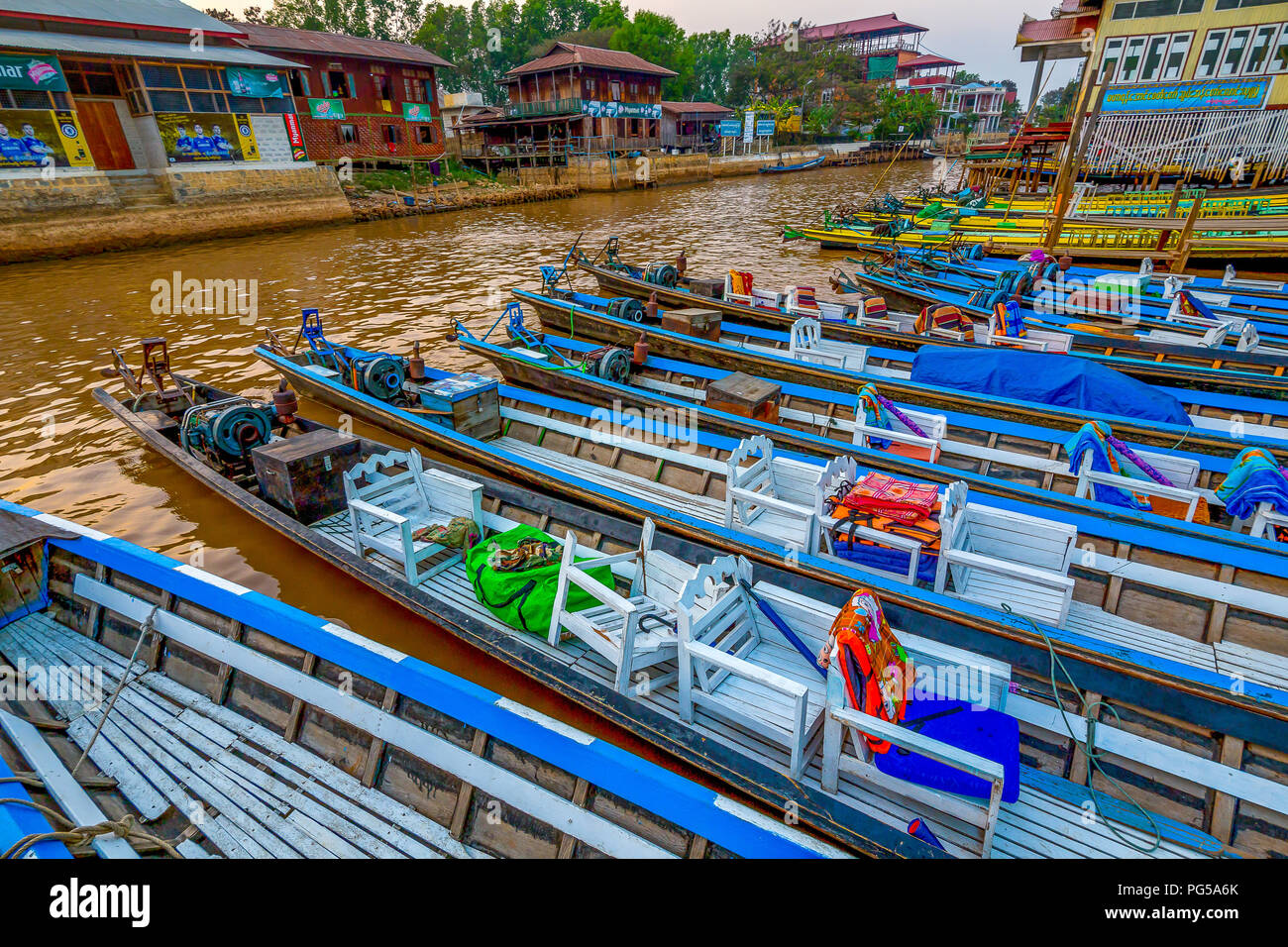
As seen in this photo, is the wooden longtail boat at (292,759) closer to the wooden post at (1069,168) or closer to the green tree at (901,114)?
the wooden post at (1069,168)

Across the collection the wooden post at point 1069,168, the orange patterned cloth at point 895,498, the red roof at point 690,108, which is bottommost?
the orange patterned cloth at point 895,498

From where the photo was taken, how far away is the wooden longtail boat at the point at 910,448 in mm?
5570

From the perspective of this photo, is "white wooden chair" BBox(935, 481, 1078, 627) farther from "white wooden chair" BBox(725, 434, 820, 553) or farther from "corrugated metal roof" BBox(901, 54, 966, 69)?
"corrugated metal roof" BBox(901, 54, 966, 69)

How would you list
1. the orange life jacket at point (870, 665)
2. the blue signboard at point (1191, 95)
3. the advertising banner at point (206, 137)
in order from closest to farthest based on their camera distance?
1. the orange life jacket at point (870, 665)
2. the blue signboard at point (1191, 95)
3. the advertising banner at point (206, 137)

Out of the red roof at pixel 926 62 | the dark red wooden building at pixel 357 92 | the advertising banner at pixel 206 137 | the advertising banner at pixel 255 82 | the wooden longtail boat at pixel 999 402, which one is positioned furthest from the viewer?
the red roof at pixel 926 62

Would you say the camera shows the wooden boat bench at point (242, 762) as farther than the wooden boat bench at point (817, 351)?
No

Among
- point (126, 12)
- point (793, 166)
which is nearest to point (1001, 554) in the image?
point (126, 12)

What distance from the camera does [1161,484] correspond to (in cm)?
598

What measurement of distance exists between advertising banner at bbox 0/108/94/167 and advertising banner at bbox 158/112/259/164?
10.5ft

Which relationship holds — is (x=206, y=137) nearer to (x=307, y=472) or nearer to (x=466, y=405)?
(x=466, y=405)

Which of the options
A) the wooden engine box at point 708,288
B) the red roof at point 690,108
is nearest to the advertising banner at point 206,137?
the wooden engine box at point 708,288

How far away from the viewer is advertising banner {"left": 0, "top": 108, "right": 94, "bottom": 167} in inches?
929

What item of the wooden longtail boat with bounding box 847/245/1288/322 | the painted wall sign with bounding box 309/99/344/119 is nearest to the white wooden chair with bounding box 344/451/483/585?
the wooden longtail boat with bounding box 847/245/1288/322

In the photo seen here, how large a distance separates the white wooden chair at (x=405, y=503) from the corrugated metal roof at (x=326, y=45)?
1636 inches
